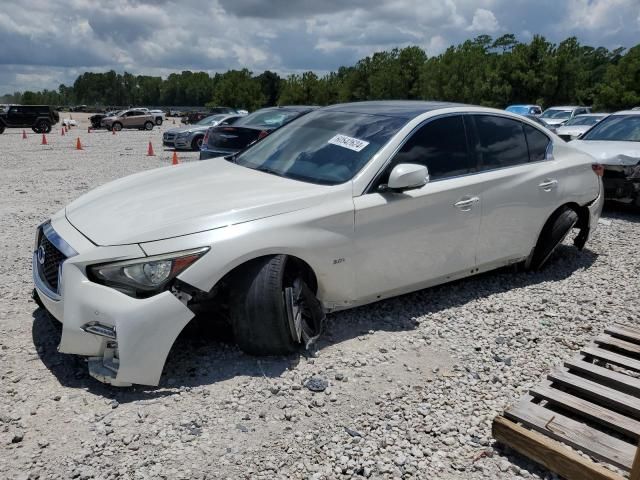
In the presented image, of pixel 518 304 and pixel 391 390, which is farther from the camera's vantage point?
pixel 518 304

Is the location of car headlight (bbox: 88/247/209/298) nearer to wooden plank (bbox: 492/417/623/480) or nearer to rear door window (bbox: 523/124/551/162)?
wooden plank (bbox: 492/417/623/480)

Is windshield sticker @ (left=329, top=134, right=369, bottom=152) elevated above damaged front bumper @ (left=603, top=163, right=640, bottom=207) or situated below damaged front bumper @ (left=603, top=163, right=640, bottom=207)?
above

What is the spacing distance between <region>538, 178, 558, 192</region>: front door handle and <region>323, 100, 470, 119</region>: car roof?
3.38 feet

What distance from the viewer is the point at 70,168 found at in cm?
1399

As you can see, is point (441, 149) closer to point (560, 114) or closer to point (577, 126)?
point (577, 126)

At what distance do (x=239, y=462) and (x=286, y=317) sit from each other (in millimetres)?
935

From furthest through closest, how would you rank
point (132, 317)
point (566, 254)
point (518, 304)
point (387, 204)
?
point (566, 254)
point (518, 304)
point (387, 204)
point (132, 317)

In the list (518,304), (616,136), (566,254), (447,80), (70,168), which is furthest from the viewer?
(447,80)

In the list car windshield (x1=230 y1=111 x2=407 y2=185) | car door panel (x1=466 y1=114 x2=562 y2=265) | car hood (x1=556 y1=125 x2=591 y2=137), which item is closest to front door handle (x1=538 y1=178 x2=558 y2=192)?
car door panel (x1=466 y1=114 x2=562 y2=265)

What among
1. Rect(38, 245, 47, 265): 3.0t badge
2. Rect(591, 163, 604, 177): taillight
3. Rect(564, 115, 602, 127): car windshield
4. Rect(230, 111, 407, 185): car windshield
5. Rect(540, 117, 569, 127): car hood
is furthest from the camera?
Rect(540, 117, 569, 127): car hood

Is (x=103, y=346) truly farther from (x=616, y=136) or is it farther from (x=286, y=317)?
(x=616, y=136)

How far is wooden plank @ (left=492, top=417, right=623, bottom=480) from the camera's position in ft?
8.00

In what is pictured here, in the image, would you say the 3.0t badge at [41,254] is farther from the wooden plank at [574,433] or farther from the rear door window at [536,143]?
the rear door window at [536,143]

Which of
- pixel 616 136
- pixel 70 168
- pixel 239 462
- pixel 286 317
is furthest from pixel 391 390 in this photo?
pixel 70 168
